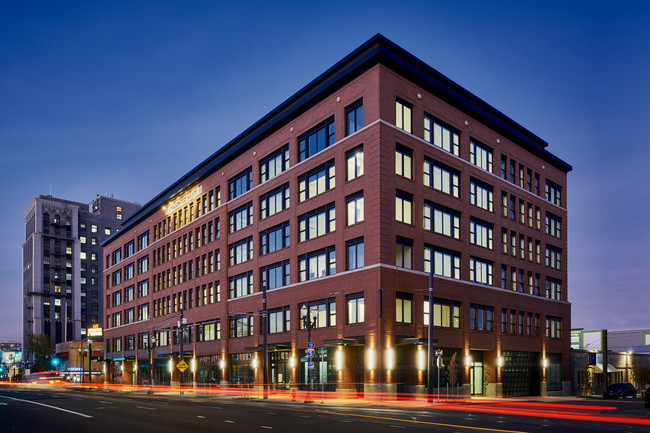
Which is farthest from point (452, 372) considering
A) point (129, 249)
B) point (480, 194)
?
point (129, 249)

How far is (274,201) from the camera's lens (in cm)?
6166

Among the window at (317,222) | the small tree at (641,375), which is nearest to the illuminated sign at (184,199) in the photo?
the window at (317,222)

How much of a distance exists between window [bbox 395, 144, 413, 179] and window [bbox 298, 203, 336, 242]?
21.5 feet

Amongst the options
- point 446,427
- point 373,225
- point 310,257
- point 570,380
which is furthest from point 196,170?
point 446,427

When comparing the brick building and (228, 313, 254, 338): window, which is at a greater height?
the brick building

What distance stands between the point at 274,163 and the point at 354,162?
532 inches

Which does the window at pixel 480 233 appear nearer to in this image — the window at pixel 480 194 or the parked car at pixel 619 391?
the window at pixel 480 194

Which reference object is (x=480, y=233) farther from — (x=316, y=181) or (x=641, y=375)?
(x=641, y=375)

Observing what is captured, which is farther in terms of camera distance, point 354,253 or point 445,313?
point 445,313

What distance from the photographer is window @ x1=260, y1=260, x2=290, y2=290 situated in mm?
58656

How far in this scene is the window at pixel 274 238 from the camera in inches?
2333

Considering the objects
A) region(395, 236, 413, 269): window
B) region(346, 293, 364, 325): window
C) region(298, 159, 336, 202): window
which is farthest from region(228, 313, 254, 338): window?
region(395, 236, 413, 269): window

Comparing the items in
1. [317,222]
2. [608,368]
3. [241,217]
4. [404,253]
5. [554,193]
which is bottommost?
[608,368]

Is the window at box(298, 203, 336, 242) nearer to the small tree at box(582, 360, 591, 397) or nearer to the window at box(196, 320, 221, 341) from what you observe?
the window at box(196, 320, 221, 341)
